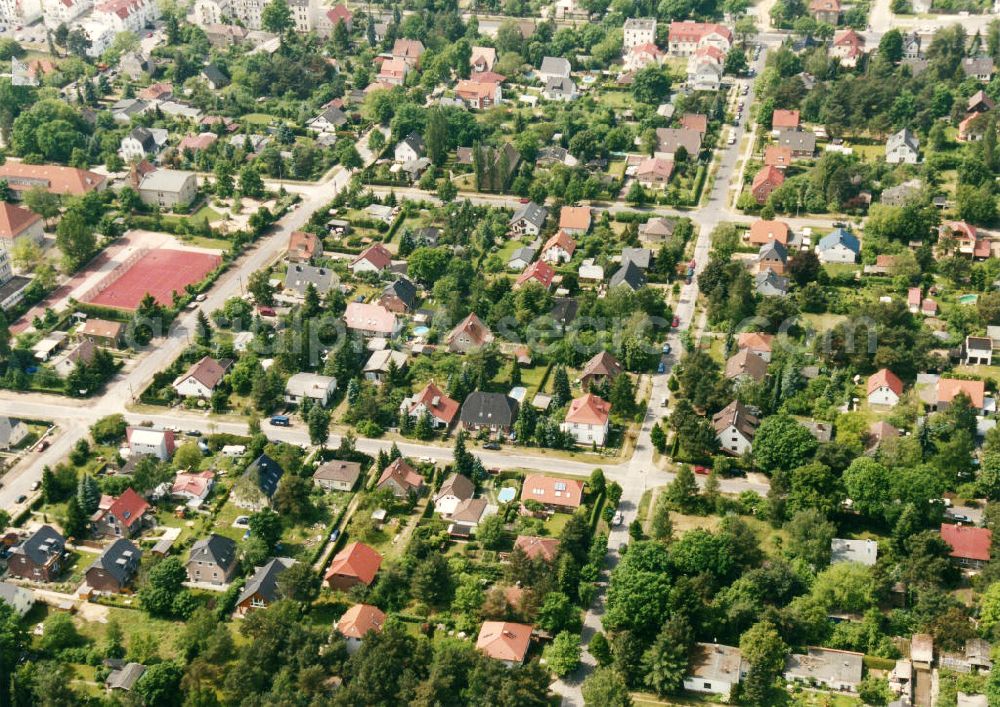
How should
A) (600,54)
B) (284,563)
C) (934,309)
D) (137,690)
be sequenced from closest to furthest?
(137,690)
(284,563)
(934,309)
(600,54)

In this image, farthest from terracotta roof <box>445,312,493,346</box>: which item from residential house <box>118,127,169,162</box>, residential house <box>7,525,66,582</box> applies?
residential house <box>118,127,169,162</box>

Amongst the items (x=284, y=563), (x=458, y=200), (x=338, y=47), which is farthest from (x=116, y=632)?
(x=338, y=47)

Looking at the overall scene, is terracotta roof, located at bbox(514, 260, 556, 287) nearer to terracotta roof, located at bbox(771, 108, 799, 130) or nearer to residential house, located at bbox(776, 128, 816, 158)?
residential house, located at bbox(776, 128, 816, 158)

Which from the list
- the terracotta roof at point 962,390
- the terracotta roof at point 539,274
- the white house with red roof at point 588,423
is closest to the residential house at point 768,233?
the terracotta roof at point 539,274

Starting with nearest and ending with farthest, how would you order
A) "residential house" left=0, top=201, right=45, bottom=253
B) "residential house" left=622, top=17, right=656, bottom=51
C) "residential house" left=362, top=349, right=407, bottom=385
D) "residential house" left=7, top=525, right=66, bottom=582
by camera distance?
1. "residential house" left=7, top=525, right=66, bottom=582
2. "residential house" left=362, top=349, right=407, bottom=385
3. "residential house" left=0, top=201, right=45, bottom=253
4. "residential house" left=622, top=17, right=656, bottom=51

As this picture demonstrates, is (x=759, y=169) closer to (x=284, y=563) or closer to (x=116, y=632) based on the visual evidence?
(x=284, y=563)
